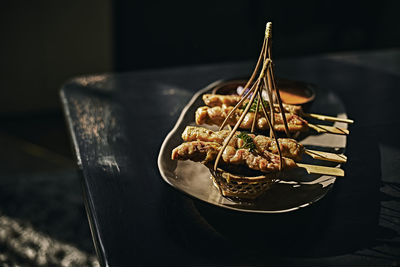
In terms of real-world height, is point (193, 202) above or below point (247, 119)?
below

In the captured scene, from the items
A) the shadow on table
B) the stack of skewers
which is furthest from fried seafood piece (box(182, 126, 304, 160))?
the shadow on table

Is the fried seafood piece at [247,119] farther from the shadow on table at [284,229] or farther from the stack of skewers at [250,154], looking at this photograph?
the shadow on table at [284,229]

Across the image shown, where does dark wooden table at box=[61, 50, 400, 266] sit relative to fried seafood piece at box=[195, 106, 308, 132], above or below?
below

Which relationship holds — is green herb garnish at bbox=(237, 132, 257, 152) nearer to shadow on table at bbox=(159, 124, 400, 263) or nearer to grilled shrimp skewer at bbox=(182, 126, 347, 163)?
grilled shrimp skewer at bbox=(182, 126, 347, 163)

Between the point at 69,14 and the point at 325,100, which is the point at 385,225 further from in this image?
the point at 69,14

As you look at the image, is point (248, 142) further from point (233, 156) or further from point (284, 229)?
point (284, 229)

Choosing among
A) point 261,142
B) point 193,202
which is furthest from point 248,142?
point 193,202

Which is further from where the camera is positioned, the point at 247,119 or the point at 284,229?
the point at 247,119
